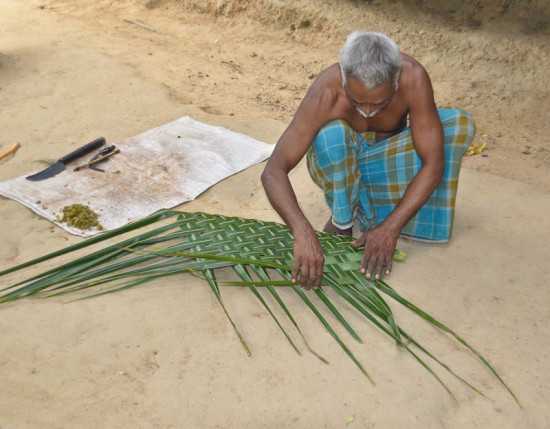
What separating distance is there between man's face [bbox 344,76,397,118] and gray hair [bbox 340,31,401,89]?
0.02 meters

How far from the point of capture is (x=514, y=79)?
Answer: 4336mm

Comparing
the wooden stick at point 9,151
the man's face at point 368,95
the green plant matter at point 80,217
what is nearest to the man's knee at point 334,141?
the man's face at point 368,95

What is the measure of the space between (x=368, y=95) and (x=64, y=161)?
1833 mm

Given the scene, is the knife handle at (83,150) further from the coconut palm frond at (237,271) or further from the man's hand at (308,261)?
the man's hand at (308,261)

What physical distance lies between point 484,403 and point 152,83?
3273 millimetres

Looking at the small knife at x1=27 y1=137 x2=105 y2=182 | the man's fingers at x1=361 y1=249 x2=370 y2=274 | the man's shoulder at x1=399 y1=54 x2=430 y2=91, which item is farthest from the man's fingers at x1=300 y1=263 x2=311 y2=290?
the small knife at x1=27 y1=137 x2=105 y2=182

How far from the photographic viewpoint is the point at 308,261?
86.5 inches

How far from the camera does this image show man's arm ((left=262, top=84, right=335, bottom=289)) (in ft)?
7.27

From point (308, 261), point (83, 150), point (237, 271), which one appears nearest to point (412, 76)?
point (308, 261)

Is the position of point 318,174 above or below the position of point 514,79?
above

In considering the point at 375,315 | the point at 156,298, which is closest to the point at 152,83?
the point at 156,298

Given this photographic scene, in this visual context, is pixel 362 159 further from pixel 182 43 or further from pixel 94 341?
pixel 182 43

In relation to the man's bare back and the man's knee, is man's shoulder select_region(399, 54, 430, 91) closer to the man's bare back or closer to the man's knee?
the man's bare back

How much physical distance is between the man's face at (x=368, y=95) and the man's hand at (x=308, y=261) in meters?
0.46
